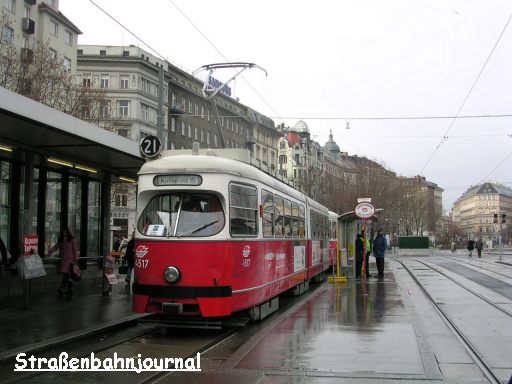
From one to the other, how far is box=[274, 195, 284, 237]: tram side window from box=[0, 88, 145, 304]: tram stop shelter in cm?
375

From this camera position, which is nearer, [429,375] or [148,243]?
[429,375]

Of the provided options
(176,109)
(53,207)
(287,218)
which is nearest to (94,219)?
(53,207)

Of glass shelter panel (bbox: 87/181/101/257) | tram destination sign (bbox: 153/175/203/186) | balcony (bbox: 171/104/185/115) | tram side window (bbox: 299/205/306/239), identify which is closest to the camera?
tram destination sign (bbox: 153/175/203/186)

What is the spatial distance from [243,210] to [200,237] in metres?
1.09

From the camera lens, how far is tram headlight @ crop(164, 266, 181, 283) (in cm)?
884

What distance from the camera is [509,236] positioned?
428ft

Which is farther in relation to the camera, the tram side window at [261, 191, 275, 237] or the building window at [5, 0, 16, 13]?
the building window at [5, 0, 16, 13]

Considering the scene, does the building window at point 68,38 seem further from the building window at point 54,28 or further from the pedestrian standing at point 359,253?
the pedestrian standing at point 359,253

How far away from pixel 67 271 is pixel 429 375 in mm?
9747

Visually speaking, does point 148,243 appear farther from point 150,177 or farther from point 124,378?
point 124,378

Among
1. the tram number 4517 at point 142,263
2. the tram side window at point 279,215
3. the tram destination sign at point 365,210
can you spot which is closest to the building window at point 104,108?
the tram destination sign at point 365,210

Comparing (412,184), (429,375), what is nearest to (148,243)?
(429,375)

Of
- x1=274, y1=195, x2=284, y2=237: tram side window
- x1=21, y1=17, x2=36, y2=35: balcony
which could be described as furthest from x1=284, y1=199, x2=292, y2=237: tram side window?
x1=21, y1=17, x2=36, y2=35: balcony

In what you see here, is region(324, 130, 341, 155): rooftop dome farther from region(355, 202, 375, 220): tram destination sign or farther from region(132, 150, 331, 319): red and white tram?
region(132, 150, 331, 319): red and white tram
